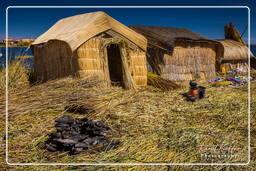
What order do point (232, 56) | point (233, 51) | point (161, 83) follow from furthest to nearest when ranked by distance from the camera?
point (233, 51) < point (232, 56) < point (161, 83)

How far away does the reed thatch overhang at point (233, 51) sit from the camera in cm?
1413

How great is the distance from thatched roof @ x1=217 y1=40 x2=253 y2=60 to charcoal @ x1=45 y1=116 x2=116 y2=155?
1162 cm

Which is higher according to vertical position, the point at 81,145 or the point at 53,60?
the point at 53,60

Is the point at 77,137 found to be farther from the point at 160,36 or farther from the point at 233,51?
the point at 233,51

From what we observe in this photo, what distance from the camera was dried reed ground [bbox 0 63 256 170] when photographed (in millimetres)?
3102

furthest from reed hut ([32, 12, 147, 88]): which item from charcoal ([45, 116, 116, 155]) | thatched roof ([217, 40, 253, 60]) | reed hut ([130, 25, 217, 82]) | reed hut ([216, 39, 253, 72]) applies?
thatched roof ([217, 40, 253, 60])

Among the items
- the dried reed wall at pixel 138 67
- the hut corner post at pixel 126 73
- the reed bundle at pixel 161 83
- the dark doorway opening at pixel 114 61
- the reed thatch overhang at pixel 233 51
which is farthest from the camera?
the reed thatch overhang at pixel 233 51

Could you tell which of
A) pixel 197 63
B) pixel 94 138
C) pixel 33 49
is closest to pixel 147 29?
pixel 197 63

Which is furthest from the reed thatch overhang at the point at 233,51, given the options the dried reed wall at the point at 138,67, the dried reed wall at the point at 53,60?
the dried reed wall at the point at 53,60

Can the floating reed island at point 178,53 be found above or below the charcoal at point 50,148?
above

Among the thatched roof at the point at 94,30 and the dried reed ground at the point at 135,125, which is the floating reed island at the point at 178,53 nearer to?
the thatched roof at the point at 94,30

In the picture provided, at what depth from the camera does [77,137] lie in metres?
3.32

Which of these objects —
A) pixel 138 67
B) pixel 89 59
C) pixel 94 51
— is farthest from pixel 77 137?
pixel 138 67

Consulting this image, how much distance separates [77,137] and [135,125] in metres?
1.23
